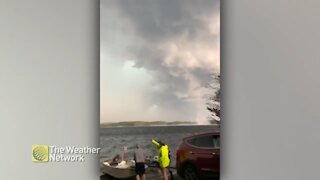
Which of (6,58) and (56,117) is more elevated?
(6,58)

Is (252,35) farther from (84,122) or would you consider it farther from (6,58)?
(6,58)

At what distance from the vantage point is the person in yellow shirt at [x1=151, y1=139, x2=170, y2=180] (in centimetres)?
217

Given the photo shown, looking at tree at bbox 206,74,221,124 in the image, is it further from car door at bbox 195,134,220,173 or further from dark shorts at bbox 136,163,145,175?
dark shorts at bbox 136,163,145,175

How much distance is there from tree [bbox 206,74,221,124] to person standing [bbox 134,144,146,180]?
466mm

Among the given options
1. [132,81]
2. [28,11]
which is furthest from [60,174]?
[28,11]

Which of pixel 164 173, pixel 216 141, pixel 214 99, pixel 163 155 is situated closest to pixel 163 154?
pixel 163 155

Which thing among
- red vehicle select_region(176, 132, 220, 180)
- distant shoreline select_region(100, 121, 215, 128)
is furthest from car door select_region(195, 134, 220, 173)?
distant shoreline select_region(100, 121, 215, 128)

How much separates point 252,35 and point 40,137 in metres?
1.38

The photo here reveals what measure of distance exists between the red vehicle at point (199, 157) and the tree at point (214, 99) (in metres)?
0.11

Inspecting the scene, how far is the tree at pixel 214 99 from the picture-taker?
2.20 meters

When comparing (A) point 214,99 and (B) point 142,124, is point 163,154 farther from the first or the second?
(A) point 214,99

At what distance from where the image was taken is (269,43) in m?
2.24

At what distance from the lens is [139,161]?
7.09 feet

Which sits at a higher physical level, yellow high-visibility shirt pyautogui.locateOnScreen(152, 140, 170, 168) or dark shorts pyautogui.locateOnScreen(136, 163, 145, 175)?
yellow high-visibility shirt pyautogui.locateOnScreen(152, 140, 170, 168)
